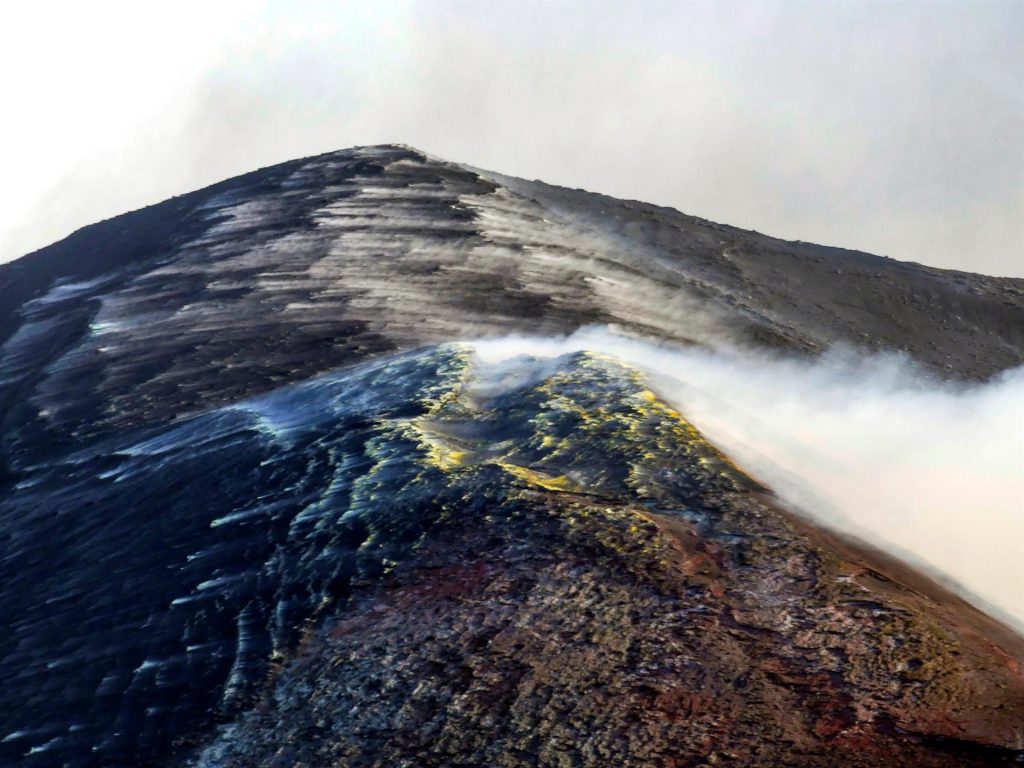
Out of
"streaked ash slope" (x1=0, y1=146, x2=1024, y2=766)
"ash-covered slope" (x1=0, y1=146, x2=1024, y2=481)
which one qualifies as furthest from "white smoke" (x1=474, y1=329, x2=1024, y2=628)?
"ash-covered slope" (x1=0, y1=146, x2=1024, y2=481)

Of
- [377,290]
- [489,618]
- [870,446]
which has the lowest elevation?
[489,618]

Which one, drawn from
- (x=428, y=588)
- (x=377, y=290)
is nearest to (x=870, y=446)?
(x=428, y=588)

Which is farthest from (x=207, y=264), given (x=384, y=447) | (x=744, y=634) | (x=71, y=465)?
(x=744, y=634)

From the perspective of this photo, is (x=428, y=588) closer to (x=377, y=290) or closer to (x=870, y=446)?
(x=870, y=446)

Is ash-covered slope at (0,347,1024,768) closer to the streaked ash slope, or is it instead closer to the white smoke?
the streaked ash slope

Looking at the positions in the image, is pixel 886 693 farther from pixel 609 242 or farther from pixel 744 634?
pixel 609 242

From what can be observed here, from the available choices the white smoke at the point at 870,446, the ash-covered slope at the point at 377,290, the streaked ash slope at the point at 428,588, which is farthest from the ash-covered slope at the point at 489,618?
the ash-covered slope at the point at 377,290

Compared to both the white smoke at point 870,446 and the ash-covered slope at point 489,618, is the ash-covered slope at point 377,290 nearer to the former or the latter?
the white smoke at point 870,446
